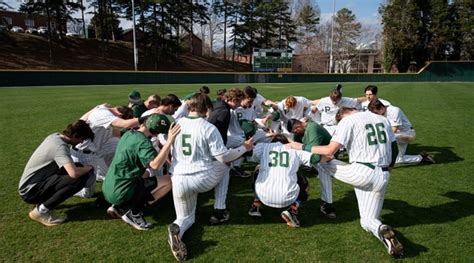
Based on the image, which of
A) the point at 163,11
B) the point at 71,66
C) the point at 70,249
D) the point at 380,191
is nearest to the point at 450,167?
the point at 380,191

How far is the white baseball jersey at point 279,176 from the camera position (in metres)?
3.98

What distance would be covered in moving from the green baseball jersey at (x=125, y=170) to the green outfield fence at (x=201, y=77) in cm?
2818

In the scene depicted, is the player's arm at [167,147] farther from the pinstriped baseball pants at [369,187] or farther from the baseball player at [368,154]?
the pinstriped baseball pants at [369,187]

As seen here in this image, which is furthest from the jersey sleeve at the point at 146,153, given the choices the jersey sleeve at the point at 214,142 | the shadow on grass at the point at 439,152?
the shadow on grass at the point at 439,152

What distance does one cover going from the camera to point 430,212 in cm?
471

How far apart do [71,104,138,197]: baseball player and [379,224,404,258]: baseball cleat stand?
377 cm

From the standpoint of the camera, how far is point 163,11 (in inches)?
1933

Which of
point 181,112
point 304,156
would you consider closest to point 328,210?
point 304,156

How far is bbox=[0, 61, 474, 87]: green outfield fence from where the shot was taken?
2771 cm

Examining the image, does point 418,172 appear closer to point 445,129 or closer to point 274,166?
point 274,166

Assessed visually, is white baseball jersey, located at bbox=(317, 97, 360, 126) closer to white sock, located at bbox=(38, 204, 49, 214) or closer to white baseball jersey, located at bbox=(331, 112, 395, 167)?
white baseball jersey, located at bbox=(331, 112, 395, 167)

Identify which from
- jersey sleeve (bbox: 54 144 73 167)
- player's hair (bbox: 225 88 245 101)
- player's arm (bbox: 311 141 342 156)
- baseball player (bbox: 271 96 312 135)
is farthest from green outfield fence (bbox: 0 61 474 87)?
player's arm (bbox: 311 141 342 156)

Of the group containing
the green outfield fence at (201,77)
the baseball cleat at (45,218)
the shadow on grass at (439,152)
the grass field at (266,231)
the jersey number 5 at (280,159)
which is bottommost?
the grass field at (266,231)

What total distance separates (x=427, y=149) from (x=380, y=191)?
18.1ft
